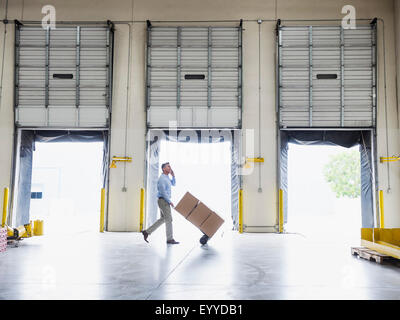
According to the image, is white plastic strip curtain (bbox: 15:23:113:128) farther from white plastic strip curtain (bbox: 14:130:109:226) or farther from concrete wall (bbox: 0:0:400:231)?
white plastic strip curtain (bbox: 14:130:109:226)

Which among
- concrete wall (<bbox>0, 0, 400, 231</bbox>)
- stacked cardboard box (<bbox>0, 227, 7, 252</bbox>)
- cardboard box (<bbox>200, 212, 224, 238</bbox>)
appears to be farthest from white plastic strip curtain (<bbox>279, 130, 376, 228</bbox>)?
stacked cardboard box (<bbox>0, 227, 7, 252</bbox>)

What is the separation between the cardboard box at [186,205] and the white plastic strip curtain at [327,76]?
4.83 m

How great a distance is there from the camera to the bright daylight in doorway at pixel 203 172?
36.1 feet

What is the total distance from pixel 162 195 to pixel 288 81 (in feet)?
19.2

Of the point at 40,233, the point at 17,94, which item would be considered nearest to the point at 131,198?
the point at 40,233

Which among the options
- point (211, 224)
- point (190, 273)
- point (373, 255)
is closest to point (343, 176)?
point (211, 224)

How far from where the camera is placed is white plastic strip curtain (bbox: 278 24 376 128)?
1084 cm

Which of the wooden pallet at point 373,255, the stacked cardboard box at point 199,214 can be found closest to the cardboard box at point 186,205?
the stacked cardboard box at point 199,214

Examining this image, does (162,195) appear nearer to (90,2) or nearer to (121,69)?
(121,69)

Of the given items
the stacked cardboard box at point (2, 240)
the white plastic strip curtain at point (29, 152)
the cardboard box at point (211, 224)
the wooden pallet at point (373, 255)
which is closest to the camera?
the wooden pallet at point (373, 255)

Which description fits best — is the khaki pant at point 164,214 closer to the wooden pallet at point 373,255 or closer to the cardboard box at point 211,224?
the cardboard box at point 211,224

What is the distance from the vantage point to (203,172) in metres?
11.1

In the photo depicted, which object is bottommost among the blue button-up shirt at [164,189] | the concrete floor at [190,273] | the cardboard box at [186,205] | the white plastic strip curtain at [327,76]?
the concrete floor at [190,273]

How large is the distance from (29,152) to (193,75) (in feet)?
19.1
